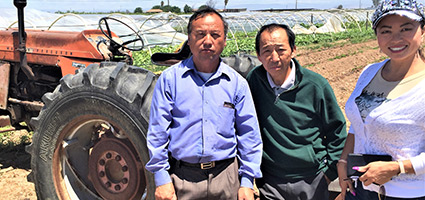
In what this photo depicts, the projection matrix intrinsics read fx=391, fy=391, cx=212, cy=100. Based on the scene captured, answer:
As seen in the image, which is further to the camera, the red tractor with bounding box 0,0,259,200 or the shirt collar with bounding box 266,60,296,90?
the red tractor with bounding box 0,0,259,200

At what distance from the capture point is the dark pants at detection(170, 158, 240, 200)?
1.99m

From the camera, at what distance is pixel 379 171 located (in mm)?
1603

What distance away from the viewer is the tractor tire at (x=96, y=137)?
2.55 m

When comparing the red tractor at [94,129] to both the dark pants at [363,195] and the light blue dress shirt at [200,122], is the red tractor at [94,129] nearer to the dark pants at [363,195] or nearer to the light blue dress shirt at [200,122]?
the light blue dress shirt at [200,122]

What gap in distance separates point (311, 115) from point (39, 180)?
7.14 ft

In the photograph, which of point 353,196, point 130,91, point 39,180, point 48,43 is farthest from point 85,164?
point 353,196

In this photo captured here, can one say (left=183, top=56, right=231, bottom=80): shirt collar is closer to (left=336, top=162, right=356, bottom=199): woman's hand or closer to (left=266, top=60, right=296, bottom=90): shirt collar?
(left=266, top=60, right=296, bottom=90): shirt collar

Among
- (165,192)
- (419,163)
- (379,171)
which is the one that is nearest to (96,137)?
(165,192)

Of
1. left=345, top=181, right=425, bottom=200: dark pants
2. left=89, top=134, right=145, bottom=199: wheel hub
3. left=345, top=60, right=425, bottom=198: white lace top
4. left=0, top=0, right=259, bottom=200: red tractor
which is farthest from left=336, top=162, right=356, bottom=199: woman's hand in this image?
left=89, top=134, right=145, bottom=199: wheel hub

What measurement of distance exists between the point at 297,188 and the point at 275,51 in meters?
0.75

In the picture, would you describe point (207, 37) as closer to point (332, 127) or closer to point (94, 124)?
point (332, 127)

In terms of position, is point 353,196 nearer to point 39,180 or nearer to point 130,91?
point 130,91

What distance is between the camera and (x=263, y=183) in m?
2.23

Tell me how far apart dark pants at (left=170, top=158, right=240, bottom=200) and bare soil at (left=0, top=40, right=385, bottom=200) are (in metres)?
1.93
